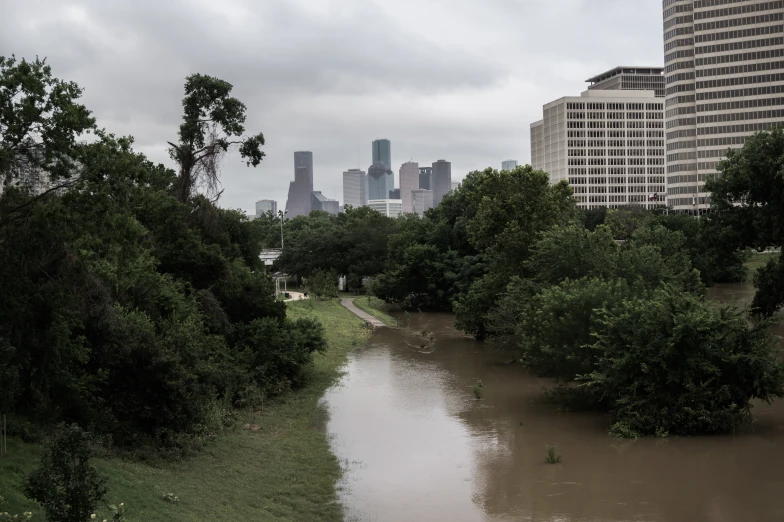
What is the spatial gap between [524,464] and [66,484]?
49.1 feet

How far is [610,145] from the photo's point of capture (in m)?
186

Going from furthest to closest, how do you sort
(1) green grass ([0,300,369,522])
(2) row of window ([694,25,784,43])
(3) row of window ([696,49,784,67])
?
(3) row of window ([696,49,784,67]) → (2) row of window ([694,25,784,43]) → (1) green grass ([0,300,369,522])

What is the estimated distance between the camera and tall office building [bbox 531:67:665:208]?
606 ft

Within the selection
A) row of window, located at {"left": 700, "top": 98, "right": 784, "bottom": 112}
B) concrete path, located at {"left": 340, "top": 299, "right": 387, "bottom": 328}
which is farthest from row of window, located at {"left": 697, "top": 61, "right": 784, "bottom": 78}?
concrete path, located at {"left": 340, "top": 299, "right": 387, "bottom": 328}

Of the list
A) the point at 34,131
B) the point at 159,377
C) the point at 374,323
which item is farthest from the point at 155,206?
the point at 374,323

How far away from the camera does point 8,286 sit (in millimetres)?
18359

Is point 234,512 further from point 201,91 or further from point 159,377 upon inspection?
point 201,91

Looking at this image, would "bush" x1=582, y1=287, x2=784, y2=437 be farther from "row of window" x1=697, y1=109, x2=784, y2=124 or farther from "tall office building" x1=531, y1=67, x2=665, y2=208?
"tall office building" x1=531, y1=67, x2=665, y2=208

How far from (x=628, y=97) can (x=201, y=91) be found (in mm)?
161803

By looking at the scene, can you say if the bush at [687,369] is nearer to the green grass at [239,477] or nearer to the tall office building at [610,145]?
the green grass at [239,477]

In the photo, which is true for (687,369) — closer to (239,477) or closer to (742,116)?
(239,477)

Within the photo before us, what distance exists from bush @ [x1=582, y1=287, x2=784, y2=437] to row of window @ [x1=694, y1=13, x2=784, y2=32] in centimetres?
12689

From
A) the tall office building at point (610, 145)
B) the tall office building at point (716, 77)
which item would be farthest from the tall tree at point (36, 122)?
the tall office building at point (610, 145)

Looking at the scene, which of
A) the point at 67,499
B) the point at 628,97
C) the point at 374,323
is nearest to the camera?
the point at 67,499
